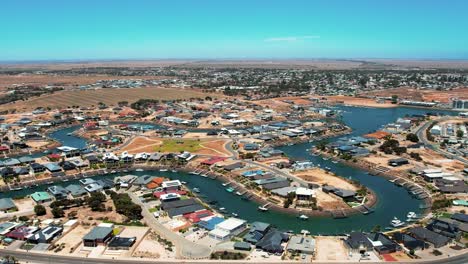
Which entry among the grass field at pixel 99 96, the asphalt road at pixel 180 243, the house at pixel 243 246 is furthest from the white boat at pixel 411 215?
the grass field at pixel 99 96

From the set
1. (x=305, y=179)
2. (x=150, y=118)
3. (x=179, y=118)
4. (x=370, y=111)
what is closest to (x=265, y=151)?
(x=305, y=179)

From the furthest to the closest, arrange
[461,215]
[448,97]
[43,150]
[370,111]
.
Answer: [448,97], [370,111], [43,150], [461,215]

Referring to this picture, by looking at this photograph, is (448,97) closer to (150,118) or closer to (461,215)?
(150,118)

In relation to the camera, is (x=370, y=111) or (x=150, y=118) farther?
(x=370, y=111)

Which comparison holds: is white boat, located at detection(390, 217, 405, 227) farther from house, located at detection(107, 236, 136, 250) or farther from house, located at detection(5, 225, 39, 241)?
house, located at detection(5, 225, 39, 241)

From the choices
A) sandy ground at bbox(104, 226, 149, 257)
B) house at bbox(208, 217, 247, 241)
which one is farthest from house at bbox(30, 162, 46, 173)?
house at bbox(208, 217, 247, 241)

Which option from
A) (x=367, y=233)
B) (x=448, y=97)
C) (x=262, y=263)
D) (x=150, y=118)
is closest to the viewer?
(x=262, y=263)
